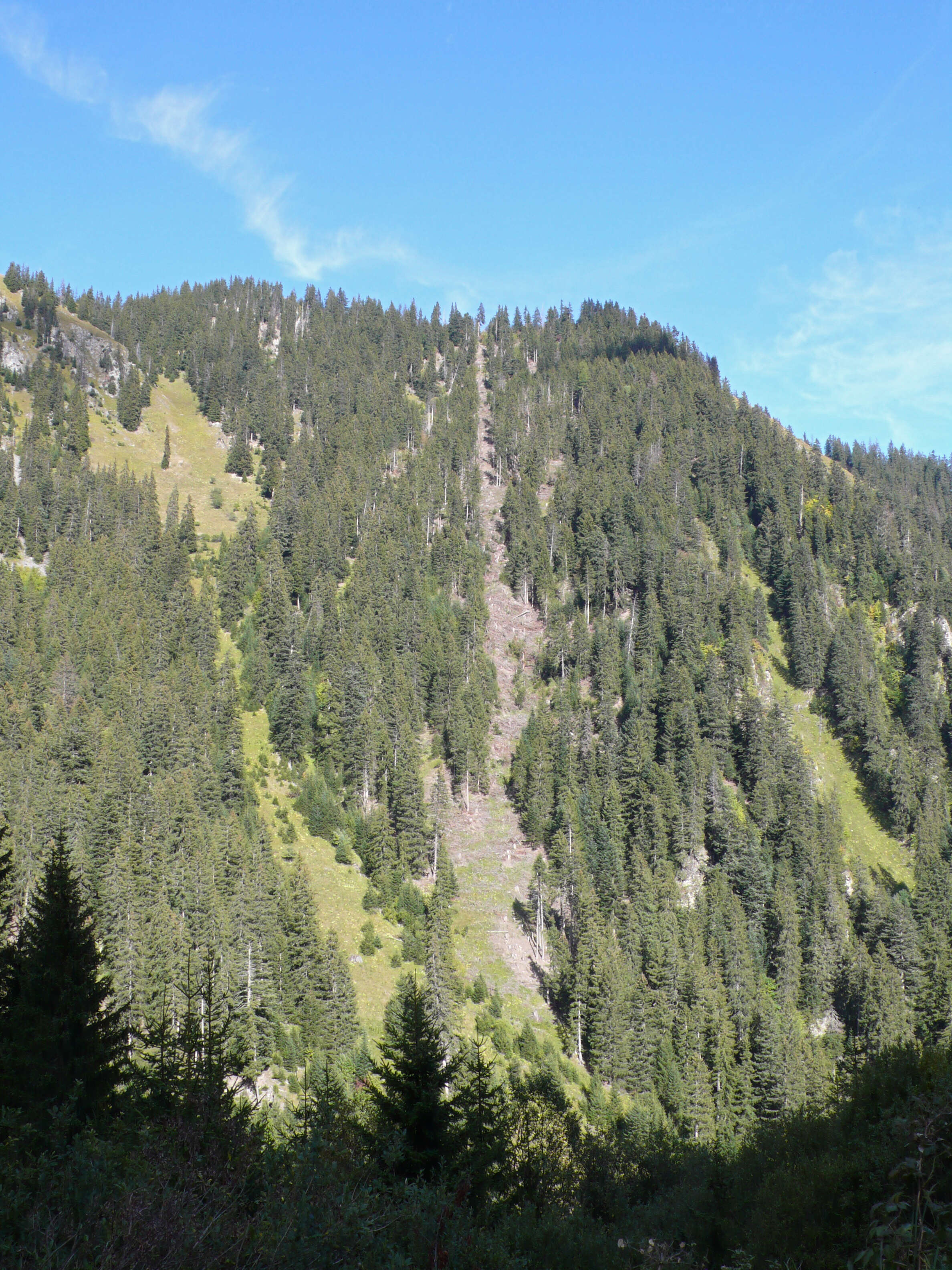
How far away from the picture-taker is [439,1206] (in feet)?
44.4

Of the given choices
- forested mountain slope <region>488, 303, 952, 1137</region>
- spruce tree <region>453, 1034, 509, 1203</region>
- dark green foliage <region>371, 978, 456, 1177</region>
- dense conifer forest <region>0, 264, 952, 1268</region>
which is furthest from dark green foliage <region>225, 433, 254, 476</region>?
dark green foliage <region>371, 978, 456, 1177</region>

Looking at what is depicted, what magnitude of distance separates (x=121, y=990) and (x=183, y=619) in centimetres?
6726

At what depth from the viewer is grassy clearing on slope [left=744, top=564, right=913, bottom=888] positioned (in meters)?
94.8

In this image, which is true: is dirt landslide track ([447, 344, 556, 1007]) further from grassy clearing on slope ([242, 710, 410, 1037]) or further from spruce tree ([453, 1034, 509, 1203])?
spruce tree ([453, 1034, 509, 1203])

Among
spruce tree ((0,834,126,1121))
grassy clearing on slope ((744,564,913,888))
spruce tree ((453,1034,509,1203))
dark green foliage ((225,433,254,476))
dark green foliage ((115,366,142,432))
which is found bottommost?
spruce tree ((453,1034,509,1203))

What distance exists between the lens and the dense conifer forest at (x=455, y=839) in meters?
21.0

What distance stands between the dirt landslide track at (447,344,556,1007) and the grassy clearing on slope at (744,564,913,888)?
40.6m

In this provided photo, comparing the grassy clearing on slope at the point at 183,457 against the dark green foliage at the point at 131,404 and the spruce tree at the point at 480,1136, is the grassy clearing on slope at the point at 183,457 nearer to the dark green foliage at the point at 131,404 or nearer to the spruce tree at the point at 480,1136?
the dark green foliage at the point at 131,404

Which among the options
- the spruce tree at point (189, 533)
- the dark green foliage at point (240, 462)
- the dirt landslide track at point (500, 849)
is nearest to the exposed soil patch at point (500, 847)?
the dirt landslide track at point (500, 849)

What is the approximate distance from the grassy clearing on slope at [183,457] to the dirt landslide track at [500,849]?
190 feet

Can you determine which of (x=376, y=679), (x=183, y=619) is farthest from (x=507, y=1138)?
(x=183, y=619)

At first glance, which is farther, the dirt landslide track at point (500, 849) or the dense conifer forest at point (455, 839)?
the dirt landslide track at point (500, 849)

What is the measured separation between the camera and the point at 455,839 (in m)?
90.9

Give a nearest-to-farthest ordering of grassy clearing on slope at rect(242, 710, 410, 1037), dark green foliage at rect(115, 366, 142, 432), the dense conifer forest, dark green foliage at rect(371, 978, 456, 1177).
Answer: the dense conifer forest
dark green foliage at rect(371, 978, 456, 1177)
grassy clearing on slope at rect(242, 710, 410, 1037)
dark green foliage at rect(115, 366, 142, 432)
